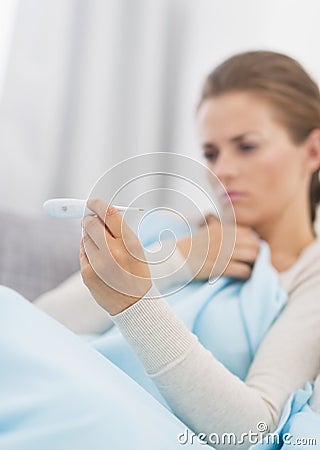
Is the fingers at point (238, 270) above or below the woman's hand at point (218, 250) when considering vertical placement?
below

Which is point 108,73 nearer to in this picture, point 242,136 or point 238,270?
point 242,136

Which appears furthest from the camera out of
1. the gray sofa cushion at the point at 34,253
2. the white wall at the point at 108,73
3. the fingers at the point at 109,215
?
the white wall at the point at 108,73

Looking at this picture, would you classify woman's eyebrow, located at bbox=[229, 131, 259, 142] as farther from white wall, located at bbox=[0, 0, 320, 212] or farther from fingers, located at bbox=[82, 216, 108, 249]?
white wall, located at bbox=[0, 0, 320, 212]

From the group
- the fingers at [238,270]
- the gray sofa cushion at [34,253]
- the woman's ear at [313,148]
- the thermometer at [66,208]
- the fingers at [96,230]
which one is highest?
the thermometer at [66,208]

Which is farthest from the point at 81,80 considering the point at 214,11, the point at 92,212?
the point at 92,212

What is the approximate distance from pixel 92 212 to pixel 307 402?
0.36m

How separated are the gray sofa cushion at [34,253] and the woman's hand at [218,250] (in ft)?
1.28

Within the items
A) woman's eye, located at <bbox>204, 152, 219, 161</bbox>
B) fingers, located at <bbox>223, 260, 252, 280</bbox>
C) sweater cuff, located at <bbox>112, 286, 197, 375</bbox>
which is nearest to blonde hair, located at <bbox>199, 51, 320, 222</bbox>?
woman's eye, located at <bbox>204, 152, 219, 161</bbox>

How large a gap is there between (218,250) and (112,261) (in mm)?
274

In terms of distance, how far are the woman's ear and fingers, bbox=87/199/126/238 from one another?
586 mm

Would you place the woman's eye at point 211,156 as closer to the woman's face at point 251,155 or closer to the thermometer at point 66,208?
the woman's face at point 251,155

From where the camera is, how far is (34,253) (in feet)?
4.31

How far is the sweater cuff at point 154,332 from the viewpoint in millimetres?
677

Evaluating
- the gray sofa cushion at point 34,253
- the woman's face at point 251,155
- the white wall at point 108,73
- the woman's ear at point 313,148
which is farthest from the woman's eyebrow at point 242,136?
the white wall at point 108,73
